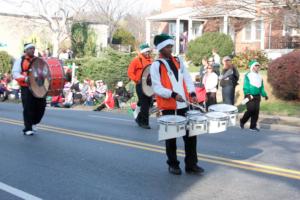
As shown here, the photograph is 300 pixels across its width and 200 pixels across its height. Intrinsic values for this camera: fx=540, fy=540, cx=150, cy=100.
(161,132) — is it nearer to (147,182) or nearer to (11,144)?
(147,182)

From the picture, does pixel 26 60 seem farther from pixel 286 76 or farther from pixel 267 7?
pixel 267 7

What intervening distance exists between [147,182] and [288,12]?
15.8m

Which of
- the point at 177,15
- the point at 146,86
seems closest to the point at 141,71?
the point at 146,86

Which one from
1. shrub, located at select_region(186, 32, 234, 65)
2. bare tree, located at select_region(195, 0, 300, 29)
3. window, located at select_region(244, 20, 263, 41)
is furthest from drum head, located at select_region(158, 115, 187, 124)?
window, located at select_region(244, 20, 263, 41)

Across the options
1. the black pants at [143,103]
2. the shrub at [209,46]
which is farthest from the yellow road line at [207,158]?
the shrub at [209,46]

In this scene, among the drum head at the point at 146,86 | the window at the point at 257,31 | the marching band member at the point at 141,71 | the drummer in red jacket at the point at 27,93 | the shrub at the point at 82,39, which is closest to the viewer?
the drummer in red jacket at the point at 27,93

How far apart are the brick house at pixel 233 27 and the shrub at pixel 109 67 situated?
15.5 feet

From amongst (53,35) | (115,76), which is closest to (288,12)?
(115,76)

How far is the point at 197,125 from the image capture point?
7168 millimetres

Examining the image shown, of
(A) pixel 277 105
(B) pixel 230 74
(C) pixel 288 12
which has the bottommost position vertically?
(A) pixel 277 105

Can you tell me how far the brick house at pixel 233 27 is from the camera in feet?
91.4

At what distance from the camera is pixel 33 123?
1205 cm

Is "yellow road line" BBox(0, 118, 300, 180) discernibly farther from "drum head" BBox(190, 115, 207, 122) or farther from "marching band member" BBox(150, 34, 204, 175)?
"drum head" BBox(190, 115, 207, 122)

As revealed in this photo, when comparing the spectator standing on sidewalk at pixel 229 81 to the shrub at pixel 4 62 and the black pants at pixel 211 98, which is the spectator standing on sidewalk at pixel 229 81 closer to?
the black pants at pixel 211 98
